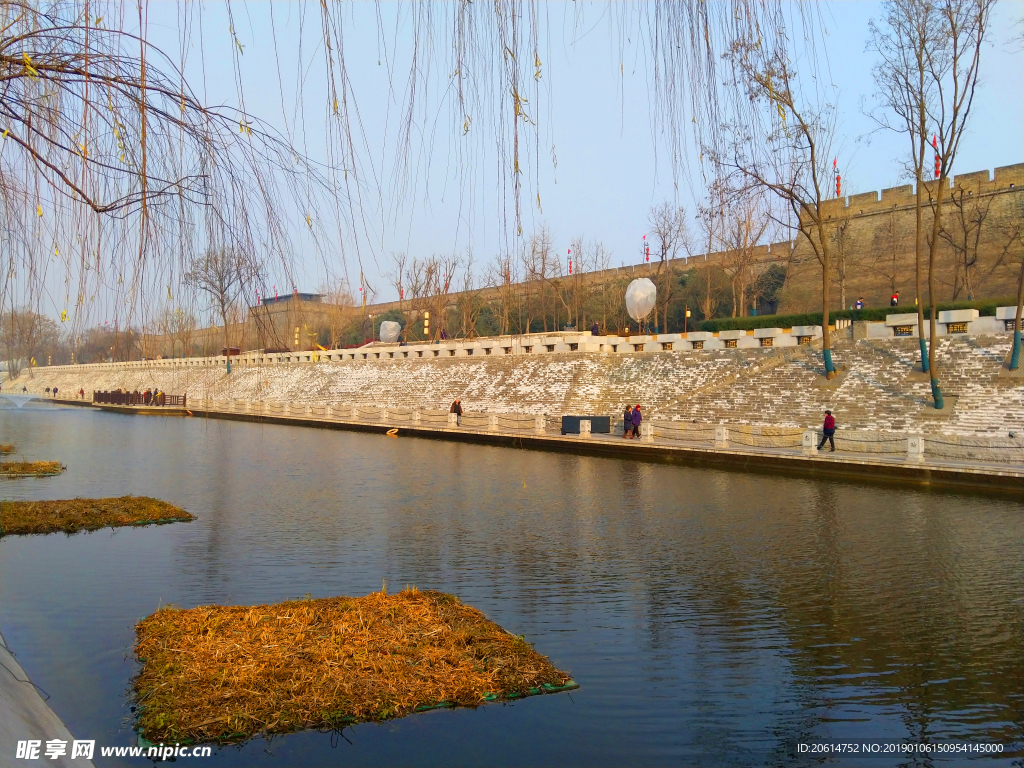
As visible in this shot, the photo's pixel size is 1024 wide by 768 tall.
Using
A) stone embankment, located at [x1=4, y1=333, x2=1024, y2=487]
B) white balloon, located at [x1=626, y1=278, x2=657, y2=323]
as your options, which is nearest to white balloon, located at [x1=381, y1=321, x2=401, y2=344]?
stone embankment, located at [x1=4, y1=333, x2=1024, y2=487]

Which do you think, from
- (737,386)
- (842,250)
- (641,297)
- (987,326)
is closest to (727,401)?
(737,386)

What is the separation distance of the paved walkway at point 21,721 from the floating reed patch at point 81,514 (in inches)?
268

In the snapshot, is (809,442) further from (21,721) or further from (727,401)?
(21,721)

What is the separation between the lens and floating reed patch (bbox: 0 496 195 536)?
1071 centimetres

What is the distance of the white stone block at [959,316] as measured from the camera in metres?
23.4

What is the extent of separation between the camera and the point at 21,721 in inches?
139

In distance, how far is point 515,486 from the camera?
641 inches

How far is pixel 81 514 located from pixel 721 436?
14.8 metres

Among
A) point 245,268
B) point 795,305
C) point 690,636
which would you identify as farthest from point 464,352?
point 245,268

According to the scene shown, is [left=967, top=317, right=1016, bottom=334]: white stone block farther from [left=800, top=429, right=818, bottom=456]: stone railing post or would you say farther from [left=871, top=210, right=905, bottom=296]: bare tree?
[left=871, top=210, right=905, bottom=296]: bare tree

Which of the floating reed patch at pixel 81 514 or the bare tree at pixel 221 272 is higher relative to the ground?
the bare tree at pixel 221 272

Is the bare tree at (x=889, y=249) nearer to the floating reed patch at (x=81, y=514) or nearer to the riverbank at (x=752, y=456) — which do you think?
the riverbank at (x=752, y=456)

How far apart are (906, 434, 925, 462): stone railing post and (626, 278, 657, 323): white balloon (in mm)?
22229

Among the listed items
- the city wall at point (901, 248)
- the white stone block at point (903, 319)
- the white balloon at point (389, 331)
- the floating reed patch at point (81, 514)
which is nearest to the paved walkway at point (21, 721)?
the floating reed patch at point (81, 514)
